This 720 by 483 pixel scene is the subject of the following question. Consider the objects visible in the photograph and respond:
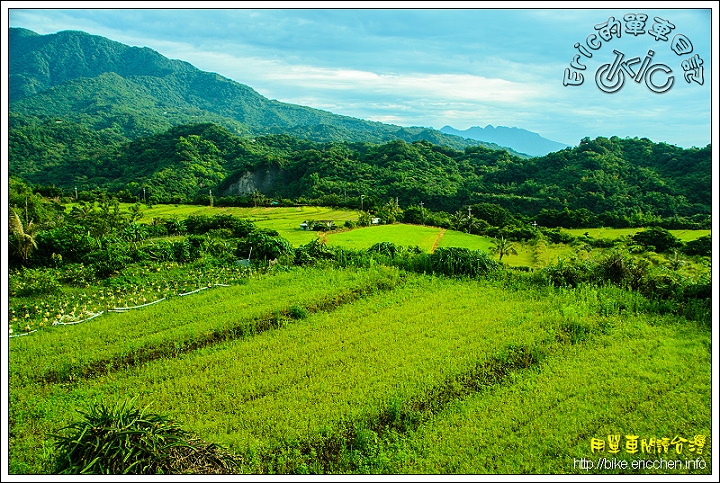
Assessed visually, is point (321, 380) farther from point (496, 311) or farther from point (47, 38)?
point (47, 38)

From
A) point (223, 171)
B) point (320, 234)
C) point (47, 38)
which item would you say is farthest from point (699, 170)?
point (47, 38)

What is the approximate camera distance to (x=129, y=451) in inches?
181

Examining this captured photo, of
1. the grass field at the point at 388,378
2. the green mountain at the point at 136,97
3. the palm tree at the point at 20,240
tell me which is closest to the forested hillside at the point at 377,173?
the palm tree at the point at 20,240

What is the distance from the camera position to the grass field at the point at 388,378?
21.9 ft

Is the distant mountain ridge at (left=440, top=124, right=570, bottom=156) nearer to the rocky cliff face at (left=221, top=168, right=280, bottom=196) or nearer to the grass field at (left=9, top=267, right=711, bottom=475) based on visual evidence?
the rocky cliff face at (left=221, top=168, right=280, bottom=196)

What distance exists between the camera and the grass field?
263 inches

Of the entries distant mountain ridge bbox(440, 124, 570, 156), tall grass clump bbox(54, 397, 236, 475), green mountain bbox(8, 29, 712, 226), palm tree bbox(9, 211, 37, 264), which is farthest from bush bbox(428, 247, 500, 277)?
distant mountain ridge bbox(440, 124, 570, 156)

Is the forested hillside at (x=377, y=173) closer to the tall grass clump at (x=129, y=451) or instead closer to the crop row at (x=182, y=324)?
the crop row at (x=182, y=324)

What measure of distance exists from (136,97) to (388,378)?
13452 cm

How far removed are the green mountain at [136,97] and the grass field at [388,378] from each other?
3123 inches

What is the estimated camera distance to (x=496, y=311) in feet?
42.1

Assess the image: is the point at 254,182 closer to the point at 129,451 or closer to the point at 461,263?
the point at 461,263

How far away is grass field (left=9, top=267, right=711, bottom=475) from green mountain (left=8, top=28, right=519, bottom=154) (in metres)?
79.3

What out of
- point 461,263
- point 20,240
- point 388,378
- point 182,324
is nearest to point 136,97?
point 20,240
